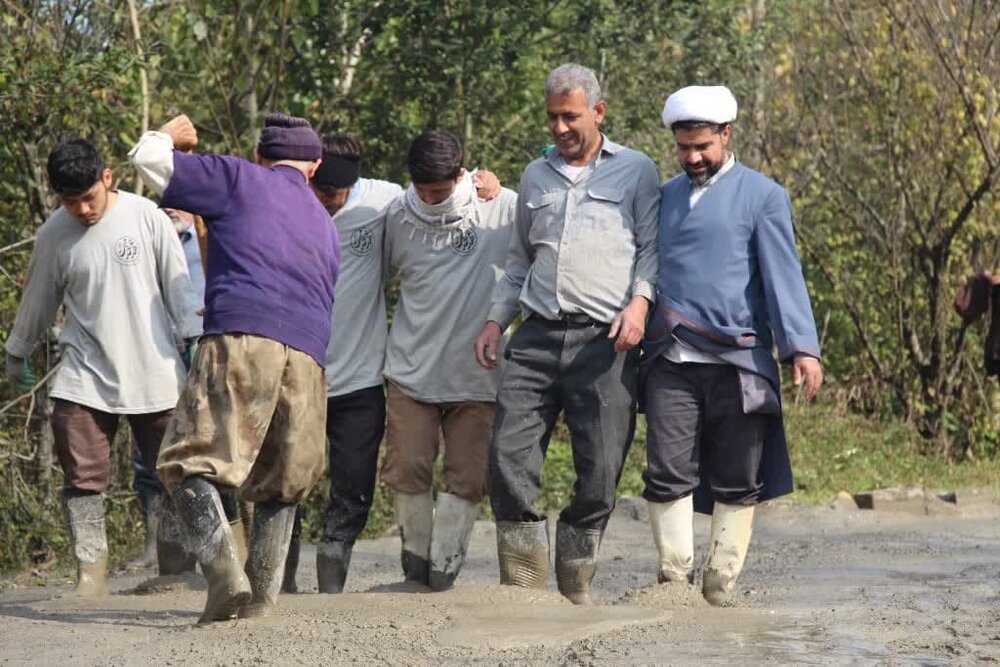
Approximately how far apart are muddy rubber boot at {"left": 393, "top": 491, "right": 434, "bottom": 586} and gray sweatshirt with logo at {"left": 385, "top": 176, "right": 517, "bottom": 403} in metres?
0.47

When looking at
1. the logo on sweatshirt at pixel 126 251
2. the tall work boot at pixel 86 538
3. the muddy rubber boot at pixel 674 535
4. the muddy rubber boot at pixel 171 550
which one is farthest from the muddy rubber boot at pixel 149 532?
the muddy rubber boot at pixel 674 535

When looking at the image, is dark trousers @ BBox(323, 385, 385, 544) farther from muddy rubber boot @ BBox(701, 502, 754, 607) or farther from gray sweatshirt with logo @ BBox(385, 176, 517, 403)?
muddy rubber boot @ BBox(701, 502, 754, 607)

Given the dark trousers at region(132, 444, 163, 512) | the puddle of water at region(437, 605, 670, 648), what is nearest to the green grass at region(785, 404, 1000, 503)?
the dark trousers at region(132, 444, 163, 512)

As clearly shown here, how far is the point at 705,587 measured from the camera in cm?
668

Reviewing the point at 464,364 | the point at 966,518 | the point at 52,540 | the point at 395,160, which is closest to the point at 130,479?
the point at 52,540

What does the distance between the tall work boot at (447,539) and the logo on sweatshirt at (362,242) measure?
105 centimetres

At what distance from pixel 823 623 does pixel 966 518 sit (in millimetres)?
5420

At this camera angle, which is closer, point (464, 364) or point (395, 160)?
point (464, 364)

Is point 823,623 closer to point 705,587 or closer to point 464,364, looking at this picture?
point 705,587

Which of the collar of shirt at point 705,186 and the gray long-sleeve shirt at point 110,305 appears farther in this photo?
the gray long-sleeve shirt at point 110,305

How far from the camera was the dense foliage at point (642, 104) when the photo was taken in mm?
9477

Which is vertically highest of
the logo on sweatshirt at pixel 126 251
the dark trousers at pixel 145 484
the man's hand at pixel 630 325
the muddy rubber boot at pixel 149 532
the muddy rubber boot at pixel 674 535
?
the logo on sweatshirt at pixel 126 251

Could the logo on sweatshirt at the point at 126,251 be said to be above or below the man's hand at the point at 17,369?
above

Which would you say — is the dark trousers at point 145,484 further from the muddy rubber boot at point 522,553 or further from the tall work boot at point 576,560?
the tall work boot at point 576,560
